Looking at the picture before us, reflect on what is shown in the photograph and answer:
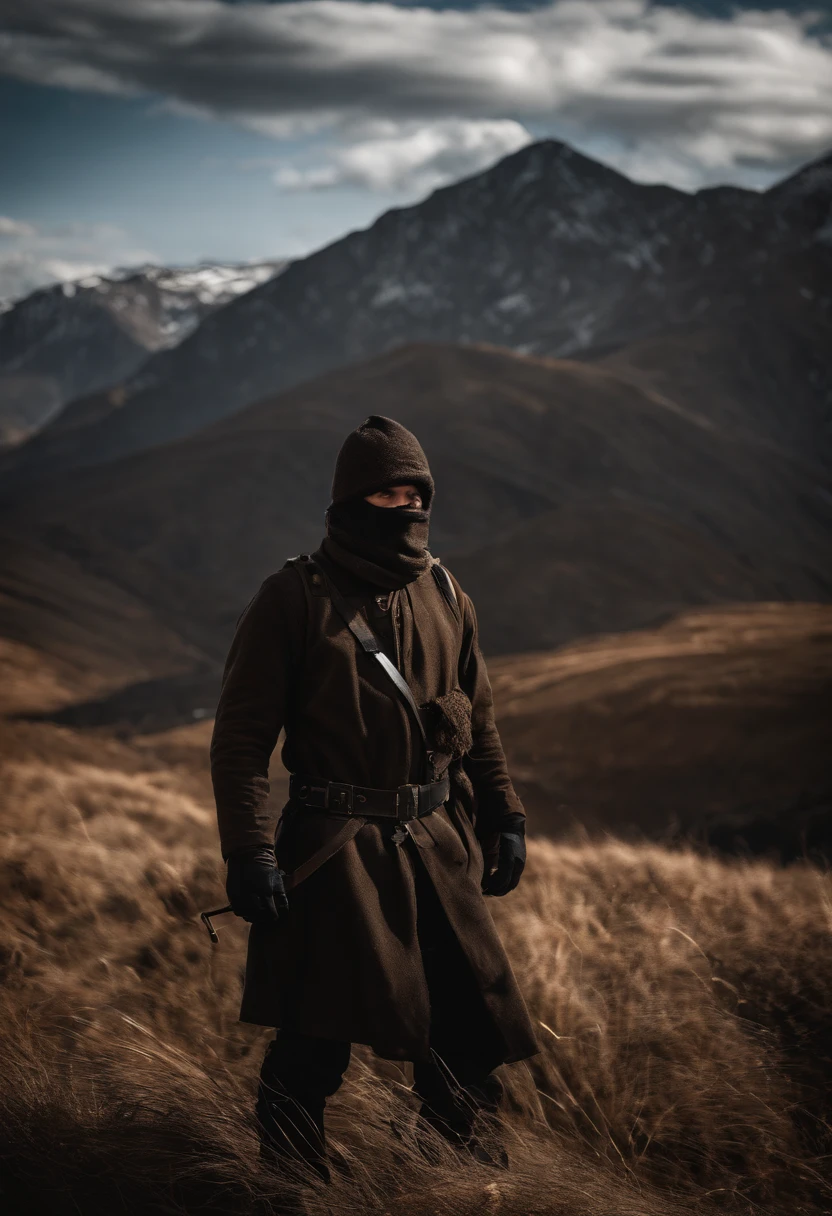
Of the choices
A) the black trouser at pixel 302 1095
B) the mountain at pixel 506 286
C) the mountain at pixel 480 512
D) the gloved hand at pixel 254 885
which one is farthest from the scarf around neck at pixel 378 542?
the mountain at pixel 506 286

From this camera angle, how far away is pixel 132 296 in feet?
506

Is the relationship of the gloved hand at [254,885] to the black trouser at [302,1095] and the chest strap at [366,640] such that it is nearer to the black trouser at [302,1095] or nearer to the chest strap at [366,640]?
the black trouser at [302,1095]

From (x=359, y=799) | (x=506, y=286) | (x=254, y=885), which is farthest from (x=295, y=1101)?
(x=506, y=286)

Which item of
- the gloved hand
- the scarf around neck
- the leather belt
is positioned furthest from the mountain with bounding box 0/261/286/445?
the gloved hand

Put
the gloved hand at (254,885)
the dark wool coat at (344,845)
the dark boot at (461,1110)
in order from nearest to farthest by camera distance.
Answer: the gloved hand at (254,885), the dark wool coat at (344,845), the dark boot at (461,1110)

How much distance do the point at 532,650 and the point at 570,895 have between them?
17.4m

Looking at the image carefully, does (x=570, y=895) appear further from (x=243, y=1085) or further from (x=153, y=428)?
(x=153, y=428)

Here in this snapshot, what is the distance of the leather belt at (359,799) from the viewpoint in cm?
280

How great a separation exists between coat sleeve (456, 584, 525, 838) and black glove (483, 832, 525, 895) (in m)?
0.06

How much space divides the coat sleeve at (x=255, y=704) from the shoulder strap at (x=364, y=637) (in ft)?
0.28

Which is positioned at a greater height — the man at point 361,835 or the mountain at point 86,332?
the mountain at point 86,332

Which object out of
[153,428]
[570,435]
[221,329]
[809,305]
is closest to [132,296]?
[221,329]

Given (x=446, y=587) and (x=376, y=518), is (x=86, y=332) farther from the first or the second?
(x=376, y=518)

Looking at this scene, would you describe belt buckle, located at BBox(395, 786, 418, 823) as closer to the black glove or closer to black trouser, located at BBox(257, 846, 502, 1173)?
black trouser, located at BBox(257, 846, 502, 1173)
